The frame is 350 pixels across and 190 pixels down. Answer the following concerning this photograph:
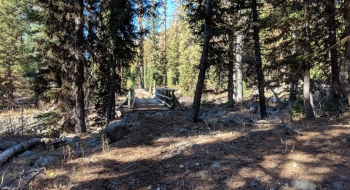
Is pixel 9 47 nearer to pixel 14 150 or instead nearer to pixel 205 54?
pixel 14 150

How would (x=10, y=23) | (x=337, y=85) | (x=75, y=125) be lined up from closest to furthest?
(x=337, y=85) → (x=75, y=125) → (x=10, y=23)

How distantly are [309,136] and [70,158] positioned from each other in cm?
544

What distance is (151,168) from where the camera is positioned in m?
4.55

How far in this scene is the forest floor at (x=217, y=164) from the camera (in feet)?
12.1

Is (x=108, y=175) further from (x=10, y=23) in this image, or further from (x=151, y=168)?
(x=10, y=23)

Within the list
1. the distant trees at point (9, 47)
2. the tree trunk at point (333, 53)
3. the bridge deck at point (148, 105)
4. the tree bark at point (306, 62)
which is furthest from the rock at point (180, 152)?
the distant trees at point (9, 47)

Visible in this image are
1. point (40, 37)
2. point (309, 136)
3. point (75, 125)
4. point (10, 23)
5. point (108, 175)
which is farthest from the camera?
point (10, 23)

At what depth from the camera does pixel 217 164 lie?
4309 mm

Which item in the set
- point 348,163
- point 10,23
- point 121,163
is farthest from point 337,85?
point 10,23

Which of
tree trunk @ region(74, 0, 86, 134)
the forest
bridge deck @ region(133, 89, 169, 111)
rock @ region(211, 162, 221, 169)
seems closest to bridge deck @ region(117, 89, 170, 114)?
bridge deck @ region(133, 89, 169, 111)

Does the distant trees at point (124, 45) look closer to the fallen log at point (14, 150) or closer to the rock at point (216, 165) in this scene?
the fallen log at point (14, 150)

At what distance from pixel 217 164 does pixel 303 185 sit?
4.60 ft

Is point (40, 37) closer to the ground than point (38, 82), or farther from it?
farther from it

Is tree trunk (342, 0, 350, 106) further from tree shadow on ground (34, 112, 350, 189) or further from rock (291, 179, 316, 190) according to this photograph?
rock (291, 179, 316, 190)
